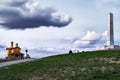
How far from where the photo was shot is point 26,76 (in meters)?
27.3

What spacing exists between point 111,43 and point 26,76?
140 ft

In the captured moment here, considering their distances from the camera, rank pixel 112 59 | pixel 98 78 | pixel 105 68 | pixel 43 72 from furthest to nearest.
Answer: pixel 112 59 → pixel 43 72 → pixel 105 68 → pixel 98 78

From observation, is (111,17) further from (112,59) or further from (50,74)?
(50,74)

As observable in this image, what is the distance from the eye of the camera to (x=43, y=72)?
28328 mm

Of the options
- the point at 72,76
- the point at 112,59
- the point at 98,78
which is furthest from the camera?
the point at 112,59

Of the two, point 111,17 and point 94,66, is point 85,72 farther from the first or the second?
point 111,17

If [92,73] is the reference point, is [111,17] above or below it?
above

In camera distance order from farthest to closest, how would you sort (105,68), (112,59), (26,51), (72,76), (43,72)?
(26,51) → (112,59) → (43,72) → (105,68) → (72,76)

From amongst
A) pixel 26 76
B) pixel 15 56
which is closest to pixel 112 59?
pixel 26 76

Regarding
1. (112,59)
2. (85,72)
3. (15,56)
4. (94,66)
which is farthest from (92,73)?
(15,56)

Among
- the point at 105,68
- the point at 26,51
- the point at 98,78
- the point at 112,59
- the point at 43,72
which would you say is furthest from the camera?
the point at 26,51

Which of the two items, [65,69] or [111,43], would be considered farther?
[111,43]

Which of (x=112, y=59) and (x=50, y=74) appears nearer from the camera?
(x=50, y=74)

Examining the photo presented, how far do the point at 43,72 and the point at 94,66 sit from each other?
4.04 metres
